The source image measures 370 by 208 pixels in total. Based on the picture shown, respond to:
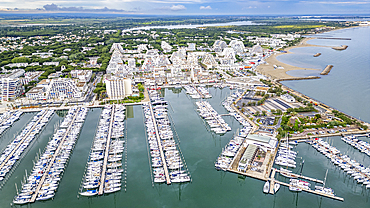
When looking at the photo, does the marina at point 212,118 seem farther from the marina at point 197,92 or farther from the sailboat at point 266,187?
the sailboat at point 266,187

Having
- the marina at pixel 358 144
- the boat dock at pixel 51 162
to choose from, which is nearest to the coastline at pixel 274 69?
the marina at pixel 358 144

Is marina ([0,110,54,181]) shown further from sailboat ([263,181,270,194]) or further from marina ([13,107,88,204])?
sailboat ([263,181,270,194])

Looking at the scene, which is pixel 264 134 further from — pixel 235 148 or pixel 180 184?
pixel 180 184

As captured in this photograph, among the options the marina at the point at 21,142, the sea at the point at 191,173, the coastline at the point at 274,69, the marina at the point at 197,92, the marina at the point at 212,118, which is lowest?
the sea at the point at 191,173

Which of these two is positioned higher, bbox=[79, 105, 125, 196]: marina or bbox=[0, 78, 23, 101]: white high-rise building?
bbox=[0, 78, 23, 101]: white high-rise building

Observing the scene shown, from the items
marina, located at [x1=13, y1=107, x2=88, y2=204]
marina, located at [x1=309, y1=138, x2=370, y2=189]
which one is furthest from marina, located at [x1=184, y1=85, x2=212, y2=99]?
marina, located at [x1=309, y1=138, x2=370, y2=189]

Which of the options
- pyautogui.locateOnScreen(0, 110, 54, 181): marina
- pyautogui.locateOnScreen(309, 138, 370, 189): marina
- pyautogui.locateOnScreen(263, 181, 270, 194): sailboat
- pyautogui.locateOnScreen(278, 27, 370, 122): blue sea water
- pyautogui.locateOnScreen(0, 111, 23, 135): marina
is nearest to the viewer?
pyautogui.locateOnScreen(263, 181, 270, 194): sailboat
